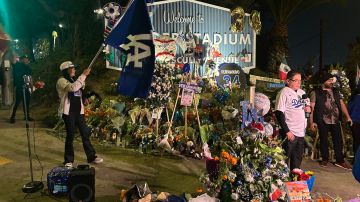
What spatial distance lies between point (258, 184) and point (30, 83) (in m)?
3.77

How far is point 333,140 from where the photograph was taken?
757cm

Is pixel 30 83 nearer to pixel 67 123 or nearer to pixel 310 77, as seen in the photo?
pixel 67 123

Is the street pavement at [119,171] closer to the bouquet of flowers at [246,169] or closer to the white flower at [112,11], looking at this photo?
the bouquet of flowers at [246,169]

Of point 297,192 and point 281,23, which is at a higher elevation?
point 281,23

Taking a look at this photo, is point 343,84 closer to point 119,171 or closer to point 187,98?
point 187,98

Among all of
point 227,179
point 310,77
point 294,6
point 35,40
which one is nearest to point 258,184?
point 227,179

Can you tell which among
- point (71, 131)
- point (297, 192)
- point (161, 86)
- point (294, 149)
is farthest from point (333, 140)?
point (71, 131)

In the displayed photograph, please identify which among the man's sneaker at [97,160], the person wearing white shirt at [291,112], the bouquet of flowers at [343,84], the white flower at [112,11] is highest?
the white flower at [112,11]

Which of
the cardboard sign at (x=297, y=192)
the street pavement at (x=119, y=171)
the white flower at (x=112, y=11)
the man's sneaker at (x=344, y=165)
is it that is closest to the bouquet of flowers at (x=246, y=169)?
the cardboard sign at (x=297, y=192)

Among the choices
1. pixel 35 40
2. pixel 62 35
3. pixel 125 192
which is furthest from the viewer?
pixel 35 40

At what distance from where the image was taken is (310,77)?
948cm

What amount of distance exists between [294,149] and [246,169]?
1675mm

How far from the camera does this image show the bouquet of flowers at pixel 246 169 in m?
4.60

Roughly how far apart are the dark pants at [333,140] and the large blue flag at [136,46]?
12.3ft
